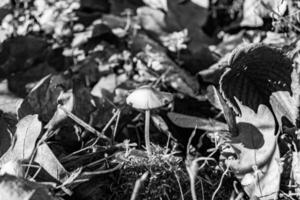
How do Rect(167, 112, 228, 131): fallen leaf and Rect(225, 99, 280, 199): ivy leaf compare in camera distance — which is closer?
Rect(225, 99, 280, 199): ivy leaf

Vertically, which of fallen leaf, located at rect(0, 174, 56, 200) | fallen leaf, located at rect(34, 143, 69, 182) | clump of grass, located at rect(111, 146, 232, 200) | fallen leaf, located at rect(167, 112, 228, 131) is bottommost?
clump of grass, located at rect(111, 146, 232, 200)

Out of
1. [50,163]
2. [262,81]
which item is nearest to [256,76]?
[262,81]

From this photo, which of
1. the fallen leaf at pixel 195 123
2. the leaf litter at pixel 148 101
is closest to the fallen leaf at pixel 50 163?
the leaf litter at pixel 148 101

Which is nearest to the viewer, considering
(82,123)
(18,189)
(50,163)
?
(18,189)

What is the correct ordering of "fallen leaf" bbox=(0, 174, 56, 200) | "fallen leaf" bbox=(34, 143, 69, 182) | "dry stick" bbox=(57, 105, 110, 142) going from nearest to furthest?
"fallen leaf" bbox=(0, 174, 56, 200), "fallen leaf" bbox=(34, 143, 69, 182), "dry stick" bbox=(57, 105, 110, 142)

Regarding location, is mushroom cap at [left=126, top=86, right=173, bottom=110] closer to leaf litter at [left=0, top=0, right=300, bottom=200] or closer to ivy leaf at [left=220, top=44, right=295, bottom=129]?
leaf litter at [left=0, top=0, right=300, bottom=200]

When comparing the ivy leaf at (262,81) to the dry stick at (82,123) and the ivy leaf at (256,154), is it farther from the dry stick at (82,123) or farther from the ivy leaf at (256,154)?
the dry stick at (82,123)

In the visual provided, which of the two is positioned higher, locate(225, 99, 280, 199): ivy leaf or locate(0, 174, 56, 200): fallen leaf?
locate(0, 174, 56, 200): fallen leaf

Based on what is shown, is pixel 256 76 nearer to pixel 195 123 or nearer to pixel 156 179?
pixel 195 123

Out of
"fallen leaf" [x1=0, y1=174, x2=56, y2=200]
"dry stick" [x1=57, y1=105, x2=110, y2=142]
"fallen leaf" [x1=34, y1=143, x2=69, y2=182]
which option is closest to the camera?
"fallen leaf" [x1=0, y1=174, x2=56, y2=200]

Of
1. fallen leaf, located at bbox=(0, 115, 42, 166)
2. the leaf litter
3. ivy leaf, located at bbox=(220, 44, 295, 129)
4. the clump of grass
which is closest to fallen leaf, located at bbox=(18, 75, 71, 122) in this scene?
the leaf litter

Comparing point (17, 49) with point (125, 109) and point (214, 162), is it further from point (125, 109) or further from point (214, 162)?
point (214, 162)

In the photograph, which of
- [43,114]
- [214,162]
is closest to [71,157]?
[43,114]
